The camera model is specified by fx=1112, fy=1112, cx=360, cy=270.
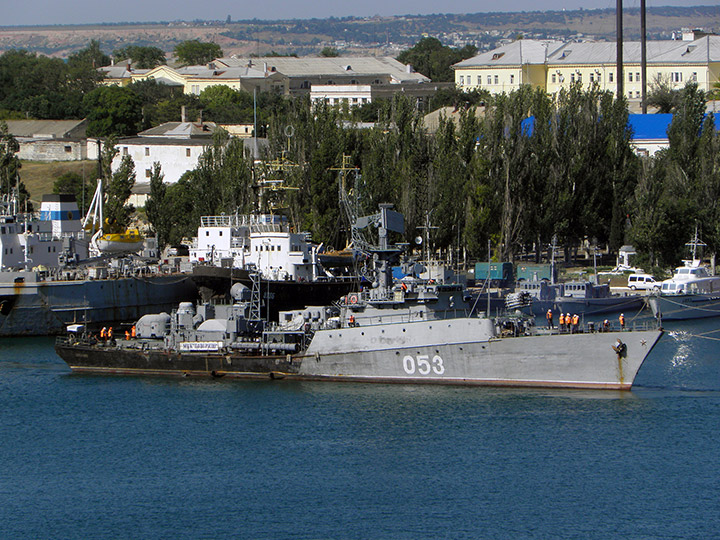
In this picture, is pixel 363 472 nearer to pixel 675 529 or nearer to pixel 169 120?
pixel 675 529

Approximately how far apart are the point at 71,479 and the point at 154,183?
39.6 m

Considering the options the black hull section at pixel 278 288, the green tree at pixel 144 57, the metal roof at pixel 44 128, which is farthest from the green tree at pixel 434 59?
the black hull section at pixel 278 288

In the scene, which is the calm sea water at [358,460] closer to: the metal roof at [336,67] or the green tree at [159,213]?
the green tree at [159,213]

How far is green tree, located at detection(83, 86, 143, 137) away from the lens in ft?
308

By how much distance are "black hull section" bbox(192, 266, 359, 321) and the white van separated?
521 inches

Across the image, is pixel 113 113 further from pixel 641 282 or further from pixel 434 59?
pixel 434 59

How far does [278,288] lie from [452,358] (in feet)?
54.9

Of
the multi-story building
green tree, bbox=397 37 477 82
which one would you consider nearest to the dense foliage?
the multi-story building

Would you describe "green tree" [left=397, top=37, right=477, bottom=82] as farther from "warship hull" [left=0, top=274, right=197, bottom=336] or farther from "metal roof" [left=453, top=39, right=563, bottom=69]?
"warship hull" [left=0, top=274, right=197, bottom=336]

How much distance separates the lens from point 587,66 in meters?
110

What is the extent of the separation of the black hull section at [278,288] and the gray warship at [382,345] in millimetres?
8730

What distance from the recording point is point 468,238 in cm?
Answer: 5444

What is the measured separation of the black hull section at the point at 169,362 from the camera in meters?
36.6

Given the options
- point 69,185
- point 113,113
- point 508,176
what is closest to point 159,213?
point 69,185
